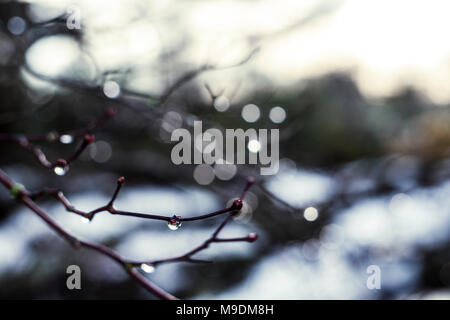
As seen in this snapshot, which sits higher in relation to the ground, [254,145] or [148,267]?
[254,145]

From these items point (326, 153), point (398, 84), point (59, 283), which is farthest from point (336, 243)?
point (398, 84)

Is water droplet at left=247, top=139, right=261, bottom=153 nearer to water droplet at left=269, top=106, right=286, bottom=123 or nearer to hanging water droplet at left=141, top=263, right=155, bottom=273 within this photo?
water droplet at left=269, top=106, right=286, bottom=123

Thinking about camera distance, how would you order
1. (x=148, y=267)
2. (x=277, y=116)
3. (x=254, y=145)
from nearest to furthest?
(x=148, y=267)
(x=254, y=145)
(x=277, y=116)

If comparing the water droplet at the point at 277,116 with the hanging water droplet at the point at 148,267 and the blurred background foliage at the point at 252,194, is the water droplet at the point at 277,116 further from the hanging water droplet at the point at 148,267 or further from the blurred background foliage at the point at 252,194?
the hanging water droplet at the point at 148,267

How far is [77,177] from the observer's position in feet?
9.55

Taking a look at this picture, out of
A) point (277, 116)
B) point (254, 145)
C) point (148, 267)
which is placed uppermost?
point (277, 116)

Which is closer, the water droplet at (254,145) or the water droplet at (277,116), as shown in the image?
the water droplet at (254,145)

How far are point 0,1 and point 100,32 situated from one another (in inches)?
23.3

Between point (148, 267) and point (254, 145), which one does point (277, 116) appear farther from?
point (148, 267)

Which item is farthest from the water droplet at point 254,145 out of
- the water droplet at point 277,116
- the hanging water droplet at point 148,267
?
the hanging water droplet at point 148,267

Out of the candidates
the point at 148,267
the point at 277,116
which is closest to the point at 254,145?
the point at 277,116
